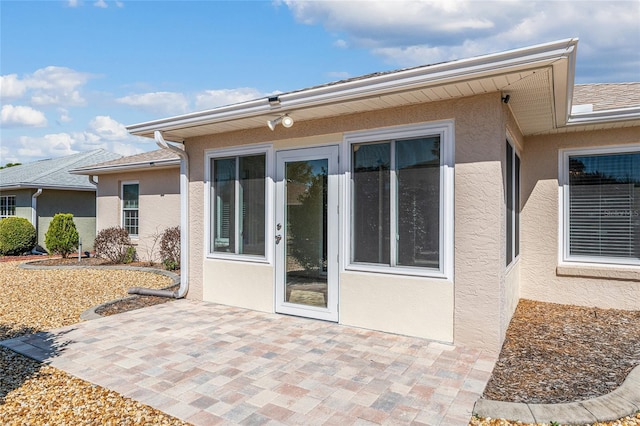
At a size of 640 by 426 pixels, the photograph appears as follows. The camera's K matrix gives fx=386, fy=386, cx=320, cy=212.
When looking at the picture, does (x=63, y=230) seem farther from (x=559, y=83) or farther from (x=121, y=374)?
(x=559, y=83)

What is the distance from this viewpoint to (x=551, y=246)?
6.71 meters

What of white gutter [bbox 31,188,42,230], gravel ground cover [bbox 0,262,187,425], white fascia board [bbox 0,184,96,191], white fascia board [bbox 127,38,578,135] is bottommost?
gravel ground cover [bbox 0,262,187,425]

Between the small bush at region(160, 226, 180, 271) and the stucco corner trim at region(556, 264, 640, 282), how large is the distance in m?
8.76

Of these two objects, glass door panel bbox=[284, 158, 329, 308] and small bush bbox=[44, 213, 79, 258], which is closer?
glass door panel bbox=[284, 158, 329, 308]

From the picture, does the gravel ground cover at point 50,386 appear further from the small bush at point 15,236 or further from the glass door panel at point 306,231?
the small bush at point 15,236

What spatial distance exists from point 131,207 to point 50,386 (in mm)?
10087

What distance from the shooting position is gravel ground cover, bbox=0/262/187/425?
119 inches

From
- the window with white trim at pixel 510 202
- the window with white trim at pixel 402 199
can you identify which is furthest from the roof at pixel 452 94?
the window with white trim at pixel 510 202

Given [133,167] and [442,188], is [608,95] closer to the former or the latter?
[442,188]

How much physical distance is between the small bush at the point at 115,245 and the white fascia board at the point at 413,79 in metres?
7.62

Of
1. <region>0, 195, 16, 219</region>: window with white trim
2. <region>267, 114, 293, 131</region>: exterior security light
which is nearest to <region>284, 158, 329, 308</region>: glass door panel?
<region>267, 114, 293, 131</region>: exterior security light

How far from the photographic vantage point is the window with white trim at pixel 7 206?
1598 cm

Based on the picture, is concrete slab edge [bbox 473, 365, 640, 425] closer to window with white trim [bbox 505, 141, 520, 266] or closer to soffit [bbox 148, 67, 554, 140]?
window with white trim [bbox 505, 141, 520, 266]

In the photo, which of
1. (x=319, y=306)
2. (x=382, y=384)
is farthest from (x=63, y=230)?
(x=382, y=384)
